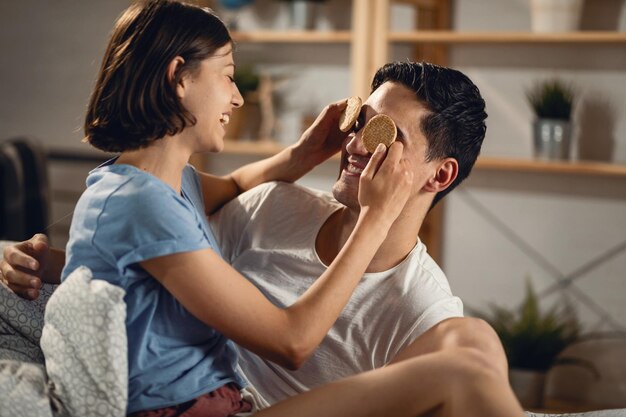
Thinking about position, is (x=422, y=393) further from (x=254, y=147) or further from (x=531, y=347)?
(x=254, y=147)

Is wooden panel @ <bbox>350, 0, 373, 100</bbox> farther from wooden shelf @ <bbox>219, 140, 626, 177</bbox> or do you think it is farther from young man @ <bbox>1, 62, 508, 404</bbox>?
young man @ <bbox>1, 62, 508, 404</bbox>

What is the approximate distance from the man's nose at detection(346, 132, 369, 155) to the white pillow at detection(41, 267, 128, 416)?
1.81 ft

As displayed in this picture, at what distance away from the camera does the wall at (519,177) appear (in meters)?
3.26

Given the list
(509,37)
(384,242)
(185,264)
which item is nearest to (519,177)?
(509,37)

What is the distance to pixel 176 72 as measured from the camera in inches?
52.1

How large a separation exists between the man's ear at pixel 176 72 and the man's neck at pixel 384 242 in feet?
1.55

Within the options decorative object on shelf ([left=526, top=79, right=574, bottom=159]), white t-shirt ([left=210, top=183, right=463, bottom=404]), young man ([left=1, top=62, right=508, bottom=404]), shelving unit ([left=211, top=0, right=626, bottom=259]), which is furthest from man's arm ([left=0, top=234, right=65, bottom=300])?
decorative object on shelf ([left=526, top=79, right=574, bottom=159])

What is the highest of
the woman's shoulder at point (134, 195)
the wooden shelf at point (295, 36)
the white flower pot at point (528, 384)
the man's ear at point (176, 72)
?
the man's ear at point (176, 72)

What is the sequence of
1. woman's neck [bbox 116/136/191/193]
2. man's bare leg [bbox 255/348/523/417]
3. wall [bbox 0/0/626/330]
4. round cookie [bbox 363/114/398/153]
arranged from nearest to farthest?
1. man's bare leg [bbox 255/348/523/417]
2. woman's neck [bbox 116/136/191/193]
3. round cookie [bbox 363/114/398/153]
4. wall [bbox 0/0/626/330]

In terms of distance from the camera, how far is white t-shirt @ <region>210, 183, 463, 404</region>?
156 centimetres

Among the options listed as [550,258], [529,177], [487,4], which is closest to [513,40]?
[487,4]

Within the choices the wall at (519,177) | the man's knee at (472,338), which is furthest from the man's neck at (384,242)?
the wall at (519,177)

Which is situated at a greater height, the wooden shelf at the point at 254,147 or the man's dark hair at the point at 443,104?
the man's dark hair at the point at 443,104

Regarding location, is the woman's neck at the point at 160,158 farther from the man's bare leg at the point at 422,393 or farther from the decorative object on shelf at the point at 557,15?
the decorative object on shelf at the point at 557,15
